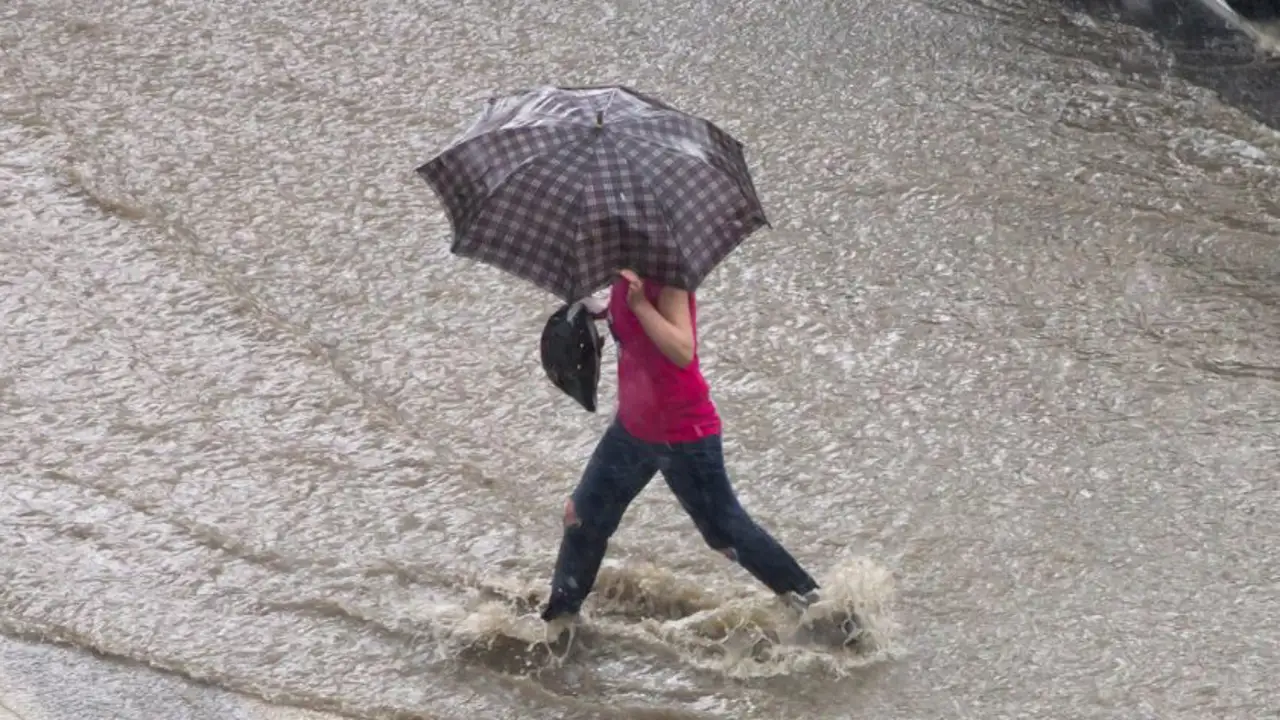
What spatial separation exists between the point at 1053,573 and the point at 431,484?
1.82 meters

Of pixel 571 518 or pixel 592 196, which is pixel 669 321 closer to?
pixel 592 196

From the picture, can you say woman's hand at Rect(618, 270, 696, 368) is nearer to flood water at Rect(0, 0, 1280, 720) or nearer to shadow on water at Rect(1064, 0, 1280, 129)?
flood water at Rect(0, 0, 1280, 720)

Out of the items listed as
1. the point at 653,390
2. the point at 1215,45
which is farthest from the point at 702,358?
the point at 1215,45

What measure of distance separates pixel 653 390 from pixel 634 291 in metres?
0.31

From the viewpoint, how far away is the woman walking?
395cm

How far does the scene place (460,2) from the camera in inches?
333

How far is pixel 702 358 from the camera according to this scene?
5914 millimetres

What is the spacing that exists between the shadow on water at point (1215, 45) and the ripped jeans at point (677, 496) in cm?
406

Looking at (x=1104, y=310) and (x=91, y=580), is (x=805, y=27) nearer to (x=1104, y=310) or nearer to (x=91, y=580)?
(x=1104, y=310)

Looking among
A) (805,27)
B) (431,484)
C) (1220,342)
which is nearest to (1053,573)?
(1220,342)

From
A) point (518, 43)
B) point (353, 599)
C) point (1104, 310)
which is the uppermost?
point (518, 43)

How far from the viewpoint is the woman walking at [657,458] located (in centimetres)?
395

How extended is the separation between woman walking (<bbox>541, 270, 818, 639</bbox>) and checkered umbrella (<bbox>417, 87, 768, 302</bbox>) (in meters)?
0.13

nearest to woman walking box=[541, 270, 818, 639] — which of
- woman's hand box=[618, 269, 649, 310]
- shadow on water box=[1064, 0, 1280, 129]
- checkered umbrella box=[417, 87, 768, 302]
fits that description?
woman's hand box=[618, 269, 649, 310]
